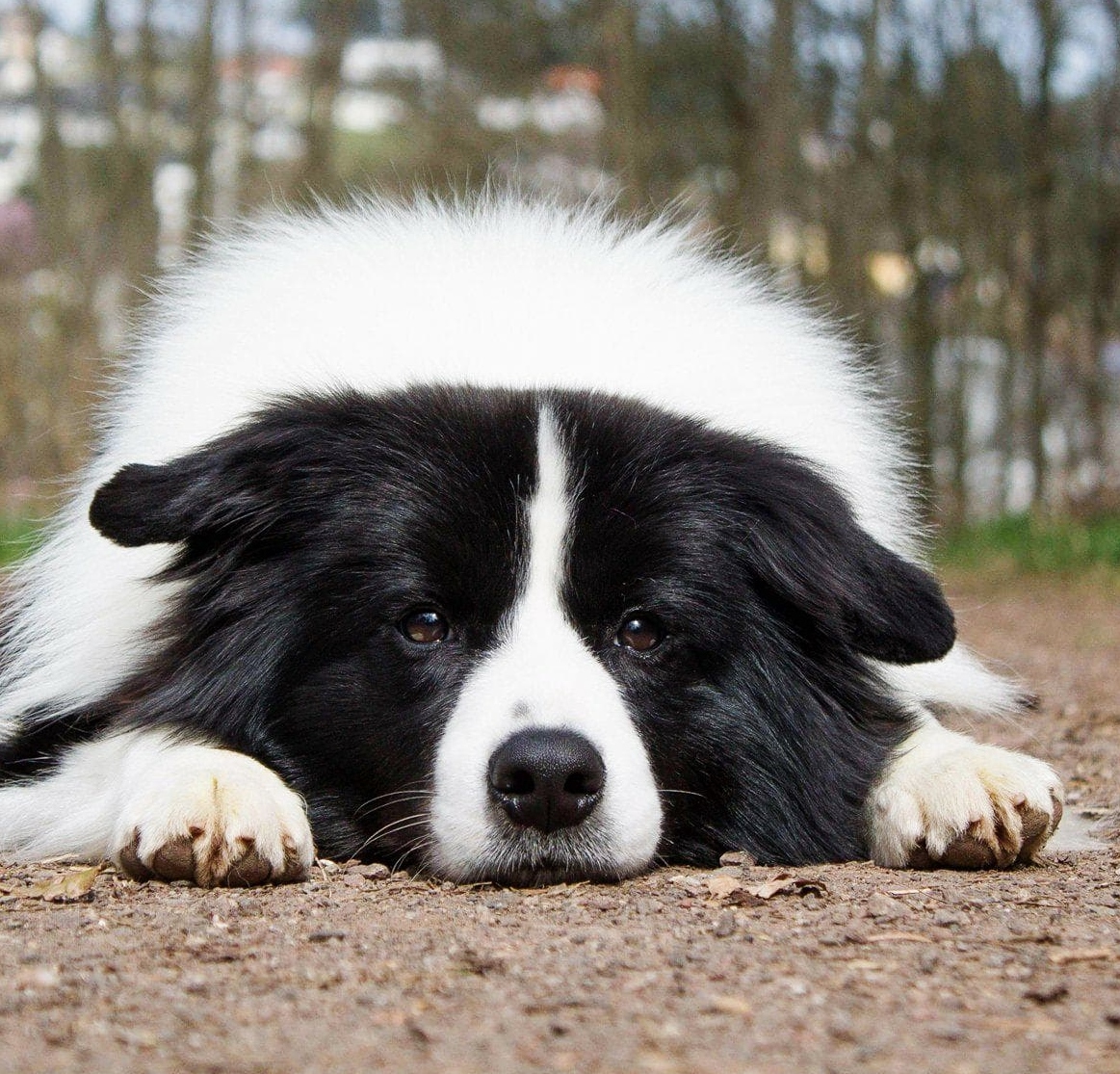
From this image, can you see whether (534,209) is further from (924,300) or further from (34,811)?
(924,300)

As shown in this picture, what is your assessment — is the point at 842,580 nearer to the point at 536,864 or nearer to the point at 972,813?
the point at 972,813

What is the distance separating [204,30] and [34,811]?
1061 centimetres

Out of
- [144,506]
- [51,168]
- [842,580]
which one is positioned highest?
[51,168]

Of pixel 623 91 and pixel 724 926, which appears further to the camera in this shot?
pixel 623 91

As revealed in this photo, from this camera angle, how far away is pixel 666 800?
328cm

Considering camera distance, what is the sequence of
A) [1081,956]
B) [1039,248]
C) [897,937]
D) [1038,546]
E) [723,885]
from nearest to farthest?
1. [1081,956]
2. [897,937]
3. [723,885]
4. [1038,546]
5. [1039,248]

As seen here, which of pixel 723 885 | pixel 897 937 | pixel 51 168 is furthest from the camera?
pixel 51 168

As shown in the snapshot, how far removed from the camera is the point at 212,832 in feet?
9.82

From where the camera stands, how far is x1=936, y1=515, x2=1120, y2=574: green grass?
10.6 metres

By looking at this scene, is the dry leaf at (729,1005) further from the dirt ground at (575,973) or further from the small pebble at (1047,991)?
the small pebble at (1047,991)

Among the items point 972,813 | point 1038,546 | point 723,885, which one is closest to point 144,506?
point 723,885

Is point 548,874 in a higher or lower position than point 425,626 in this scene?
lower

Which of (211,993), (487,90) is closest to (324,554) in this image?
(211,993)

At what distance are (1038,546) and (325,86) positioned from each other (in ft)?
26.0
